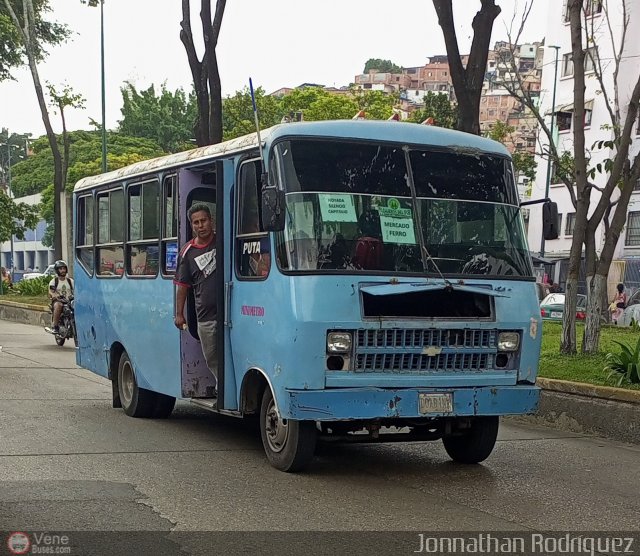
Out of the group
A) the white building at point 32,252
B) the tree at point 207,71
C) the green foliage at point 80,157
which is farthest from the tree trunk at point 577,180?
the white building at point 32,252

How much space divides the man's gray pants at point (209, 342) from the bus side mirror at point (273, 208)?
1.55 metres

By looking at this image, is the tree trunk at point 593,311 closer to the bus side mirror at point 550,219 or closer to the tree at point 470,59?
the tree at point 470,59

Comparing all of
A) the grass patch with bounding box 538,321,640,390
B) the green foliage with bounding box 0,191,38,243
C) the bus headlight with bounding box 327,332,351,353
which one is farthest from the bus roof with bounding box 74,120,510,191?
the green foliage with bounding box 0,191,38,243

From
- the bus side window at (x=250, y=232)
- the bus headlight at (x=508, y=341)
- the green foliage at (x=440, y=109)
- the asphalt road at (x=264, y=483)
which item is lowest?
the asphalt road at (x=264, y=483)

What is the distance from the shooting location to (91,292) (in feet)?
39.2

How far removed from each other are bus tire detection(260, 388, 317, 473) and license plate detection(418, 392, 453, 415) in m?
0.83

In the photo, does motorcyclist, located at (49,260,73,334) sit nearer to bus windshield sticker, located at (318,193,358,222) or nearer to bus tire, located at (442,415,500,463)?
bus tire, located at (442,415,500,463)

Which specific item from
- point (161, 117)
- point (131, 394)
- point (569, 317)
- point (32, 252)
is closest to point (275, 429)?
point (131, 394)

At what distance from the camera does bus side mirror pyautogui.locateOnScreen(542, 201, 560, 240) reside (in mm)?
8602

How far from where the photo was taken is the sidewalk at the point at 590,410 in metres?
10.3

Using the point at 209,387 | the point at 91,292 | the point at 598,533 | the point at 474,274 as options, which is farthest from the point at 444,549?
the point at 91,292

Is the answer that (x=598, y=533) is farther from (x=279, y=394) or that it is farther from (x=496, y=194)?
(x=496, y=194)

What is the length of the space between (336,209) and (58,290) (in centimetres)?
1421

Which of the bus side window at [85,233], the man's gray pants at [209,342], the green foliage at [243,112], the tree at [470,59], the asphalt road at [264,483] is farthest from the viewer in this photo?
the green foliage at [243,112]
